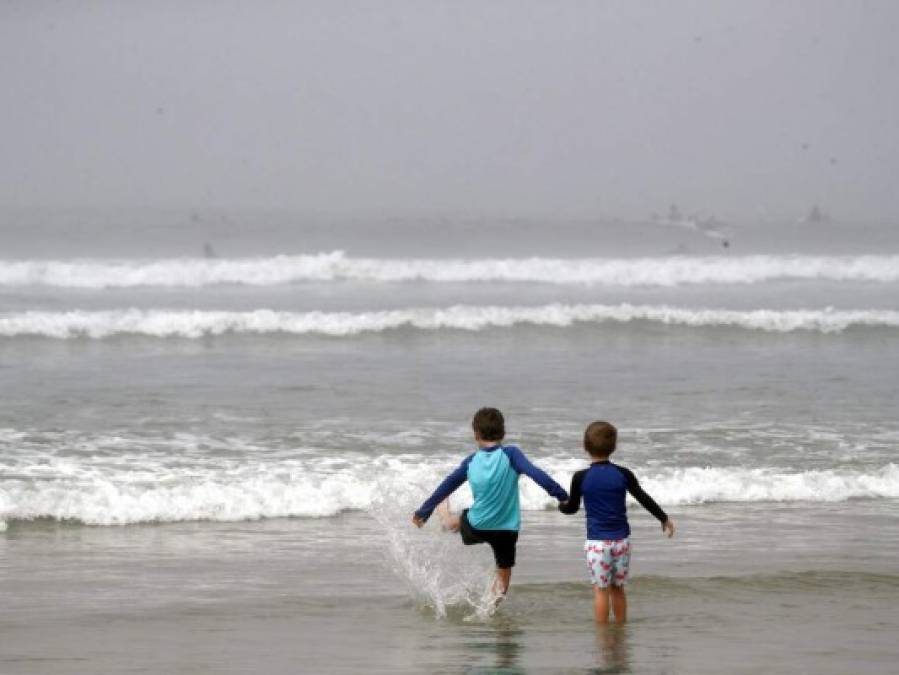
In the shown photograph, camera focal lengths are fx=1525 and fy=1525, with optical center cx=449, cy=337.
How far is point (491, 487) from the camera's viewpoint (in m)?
7.40

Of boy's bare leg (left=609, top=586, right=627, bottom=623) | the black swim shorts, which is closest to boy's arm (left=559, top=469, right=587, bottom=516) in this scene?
the black swim shorts

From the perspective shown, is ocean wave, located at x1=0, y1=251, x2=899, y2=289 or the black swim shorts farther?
ocean wave, located at x1=0, y1=251, x2=899, y2=289

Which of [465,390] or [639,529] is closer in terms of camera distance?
[639,529]

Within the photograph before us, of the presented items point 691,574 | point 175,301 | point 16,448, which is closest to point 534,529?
point 691,574

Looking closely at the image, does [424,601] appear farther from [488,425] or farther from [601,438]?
[601,438]

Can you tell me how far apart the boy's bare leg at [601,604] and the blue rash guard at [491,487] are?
1.68 ft

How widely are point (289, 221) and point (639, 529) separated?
137ft

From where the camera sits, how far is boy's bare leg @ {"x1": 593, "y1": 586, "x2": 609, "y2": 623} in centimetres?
734

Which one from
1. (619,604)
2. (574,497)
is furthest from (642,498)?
(619,604)

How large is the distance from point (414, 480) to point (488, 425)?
4185mm

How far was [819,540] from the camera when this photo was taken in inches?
379

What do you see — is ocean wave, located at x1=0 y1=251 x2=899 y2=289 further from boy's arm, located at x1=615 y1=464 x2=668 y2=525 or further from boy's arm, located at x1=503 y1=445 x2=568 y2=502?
boy's arm, located at x1=615 y1=464 x2=668 y2=525

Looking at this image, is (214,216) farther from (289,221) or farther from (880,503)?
(880,503)

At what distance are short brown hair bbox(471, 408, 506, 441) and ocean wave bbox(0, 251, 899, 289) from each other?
2564cm
